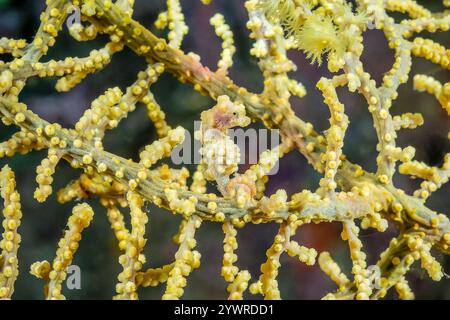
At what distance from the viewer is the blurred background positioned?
1.79 m

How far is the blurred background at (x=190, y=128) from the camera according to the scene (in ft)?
5.88

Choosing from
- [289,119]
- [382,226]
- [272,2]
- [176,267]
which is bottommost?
[176,267]

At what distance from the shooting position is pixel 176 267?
3.75ft

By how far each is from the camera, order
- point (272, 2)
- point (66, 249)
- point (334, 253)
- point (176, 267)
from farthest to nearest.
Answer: point (334, 253) < point (272, 2) < point (66, 249) < point (176, 267)

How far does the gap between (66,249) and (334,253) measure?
102 centimetres

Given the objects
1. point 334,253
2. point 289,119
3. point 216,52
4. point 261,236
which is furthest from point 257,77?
point 334,253

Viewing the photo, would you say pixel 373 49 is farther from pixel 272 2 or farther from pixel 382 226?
pixel 382 226

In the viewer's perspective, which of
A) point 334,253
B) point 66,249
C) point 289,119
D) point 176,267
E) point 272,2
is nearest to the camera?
point 176,267

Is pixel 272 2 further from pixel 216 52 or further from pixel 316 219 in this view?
pixel 316 219

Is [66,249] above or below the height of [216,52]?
below

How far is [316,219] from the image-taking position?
123 centimetres

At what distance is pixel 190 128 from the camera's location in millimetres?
1854

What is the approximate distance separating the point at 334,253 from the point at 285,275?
8.2 inches

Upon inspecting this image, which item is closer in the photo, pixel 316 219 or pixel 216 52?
pixel 316 219
